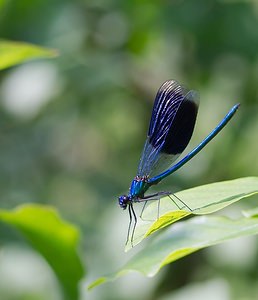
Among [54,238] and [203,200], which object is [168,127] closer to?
[54,238]

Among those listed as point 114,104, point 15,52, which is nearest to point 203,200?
point 15,52

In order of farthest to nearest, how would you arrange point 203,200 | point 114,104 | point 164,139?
1. point 114,104
2. point 164,139
3. point 203,200

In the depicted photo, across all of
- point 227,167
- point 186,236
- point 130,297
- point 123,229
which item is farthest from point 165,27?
point 186,236

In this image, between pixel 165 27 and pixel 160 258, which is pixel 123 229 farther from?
pixel 160 258

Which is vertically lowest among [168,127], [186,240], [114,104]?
[186,240]

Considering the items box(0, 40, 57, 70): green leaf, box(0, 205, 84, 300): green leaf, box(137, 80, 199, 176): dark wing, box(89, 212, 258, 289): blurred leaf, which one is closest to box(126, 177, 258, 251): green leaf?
box(89, 212, 258, 289): blurred leaf
